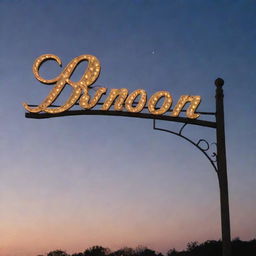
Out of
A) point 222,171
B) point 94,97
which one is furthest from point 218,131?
point 94,97

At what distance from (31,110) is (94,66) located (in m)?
2.34

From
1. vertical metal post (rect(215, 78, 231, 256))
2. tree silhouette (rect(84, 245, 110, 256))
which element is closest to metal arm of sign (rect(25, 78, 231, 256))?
vertical metal post (rect(215, 78, 231, 256))

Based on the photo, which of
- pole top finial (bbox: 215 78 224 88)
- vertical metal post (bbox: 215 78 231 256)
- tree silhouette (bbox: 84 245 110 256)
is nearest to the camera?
vertical metal post (bbox: 215 78 231 256)

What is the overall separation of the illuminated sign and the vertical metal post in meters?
0.83

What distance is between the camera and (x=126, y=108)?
14625 millimetres

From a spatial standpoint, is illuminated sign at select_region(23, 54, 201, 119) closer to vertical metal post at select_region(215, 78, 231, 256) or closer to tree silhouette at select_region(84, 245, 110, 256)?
vertical metal post at select_region(215, 78, 231, 256)

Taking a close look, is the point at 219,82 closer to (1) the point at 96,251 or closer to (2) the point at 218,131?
(2) the point at 218,131

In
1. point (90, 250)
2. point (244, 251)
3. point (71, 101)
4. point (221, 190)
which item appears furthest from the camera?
point (90, 250)

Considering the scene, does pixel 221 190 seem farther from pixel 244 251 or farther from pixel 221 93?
pixel 244 251

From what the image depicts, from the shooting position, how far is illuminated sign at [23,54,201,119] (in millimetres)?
14555

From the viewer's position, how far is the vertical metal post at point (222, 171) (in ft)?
40.9

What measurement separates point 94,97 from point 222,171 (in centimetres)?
441

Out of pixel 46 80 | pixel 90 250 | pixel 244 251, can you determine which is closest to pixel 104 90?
pixel 46 80

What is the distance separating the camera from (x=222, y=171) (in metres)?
13.0
